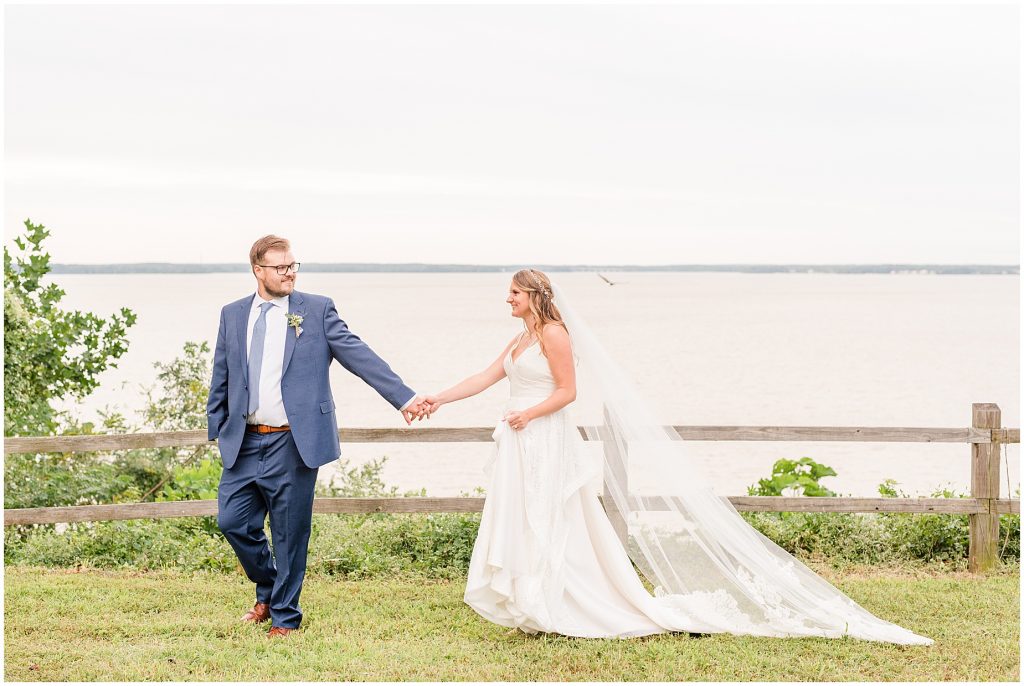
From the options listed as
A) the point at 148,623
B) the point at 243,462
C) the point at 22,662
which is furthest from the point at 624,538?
the point at 22,662

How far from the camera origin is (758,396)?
27953mm

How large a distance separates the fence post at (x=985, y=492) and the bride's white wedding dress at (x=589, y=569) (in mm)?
1777

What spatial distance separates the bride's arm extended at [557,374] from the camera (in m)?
5.43

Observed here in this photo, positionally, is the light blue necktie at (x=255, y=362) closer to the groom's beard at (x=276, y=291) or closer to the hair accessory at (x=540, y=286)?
the groom's beard at (x=276, y=291)

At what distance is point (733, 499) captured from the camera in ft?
21.8

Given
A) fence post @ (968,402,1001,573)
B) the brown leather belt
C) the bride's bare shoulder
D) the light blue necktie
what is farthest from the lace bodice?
fence post @ (968,402,1001,573)

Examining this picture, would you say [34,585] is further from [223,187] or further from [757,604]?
[223,187]

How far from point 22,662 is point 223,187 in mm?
37256

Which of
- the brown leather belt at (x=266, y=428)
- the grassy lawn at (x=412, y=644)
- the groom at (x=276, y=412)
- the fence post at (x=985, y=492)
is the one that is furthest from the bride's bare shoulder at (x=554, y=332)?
the fence post at (x=985, y=492)

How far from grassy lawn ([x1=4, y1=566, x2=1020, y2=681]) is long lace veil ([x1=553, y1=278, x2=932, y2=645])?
0.17 metres

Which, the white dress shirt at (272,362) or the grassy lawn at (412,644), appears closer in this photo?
the grassy lawn at (412,644)

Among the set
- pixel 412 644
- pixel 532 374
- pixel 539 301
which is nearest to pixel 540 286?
pixel 539 301

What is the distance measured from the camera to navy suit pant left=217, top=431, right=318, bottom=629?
17.7 feet

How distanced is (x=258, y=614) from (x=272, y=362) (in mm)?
1498
